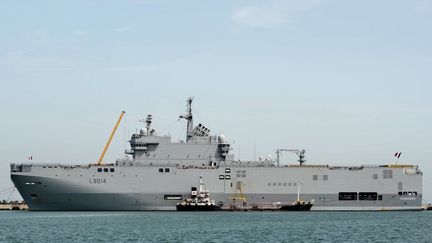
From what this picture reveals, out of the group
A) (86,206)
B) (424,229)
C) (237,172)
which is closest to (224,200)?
(237,172)

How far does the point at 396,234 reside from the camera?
177 ft

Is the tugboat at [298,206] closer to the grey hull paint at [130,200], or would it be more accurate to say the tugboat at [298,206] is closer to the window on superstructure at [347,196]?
the grey hull paint at [130,200]

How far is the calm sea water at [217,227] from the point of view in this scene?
50.3 metres

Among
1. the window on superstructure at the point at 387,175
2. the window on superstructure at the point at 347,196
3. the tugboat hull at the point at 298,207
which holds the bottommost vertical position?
the tugboat hull at the point at 298,207

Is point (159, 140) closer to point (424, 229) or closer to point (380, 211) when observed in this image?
point (380, 211)

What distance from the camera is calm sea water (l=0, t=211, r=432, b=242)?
50.3m

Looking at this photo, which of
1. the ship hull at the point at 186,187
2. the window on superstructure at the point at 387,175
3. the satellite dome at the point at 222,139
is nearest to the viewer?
the ship hull at the point at 186,187

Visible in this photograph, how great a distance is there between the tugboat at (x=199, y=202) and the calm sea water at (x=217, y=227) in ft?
8.84

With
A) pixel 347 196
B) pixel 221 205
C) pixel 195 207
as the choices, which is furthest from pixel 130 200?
pixel 347 196

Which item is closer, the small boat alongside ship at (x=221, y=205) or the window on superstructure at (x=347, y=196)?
the small boat alongside ship at (x=221, y=205)

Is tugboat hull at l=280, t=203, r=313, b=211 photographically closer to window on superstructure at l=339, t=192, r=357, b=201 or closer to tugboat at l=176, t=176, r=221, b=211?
window on superstructure at l=339, t=192, r=357, b=201

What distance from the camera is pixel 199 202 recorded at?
77375mm

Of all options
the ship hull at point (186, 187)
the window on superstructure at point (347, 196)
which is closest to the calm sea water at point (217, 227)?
the ship hull at point (186, 187)

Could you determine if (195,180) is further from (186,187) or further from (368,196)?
(368,196)
